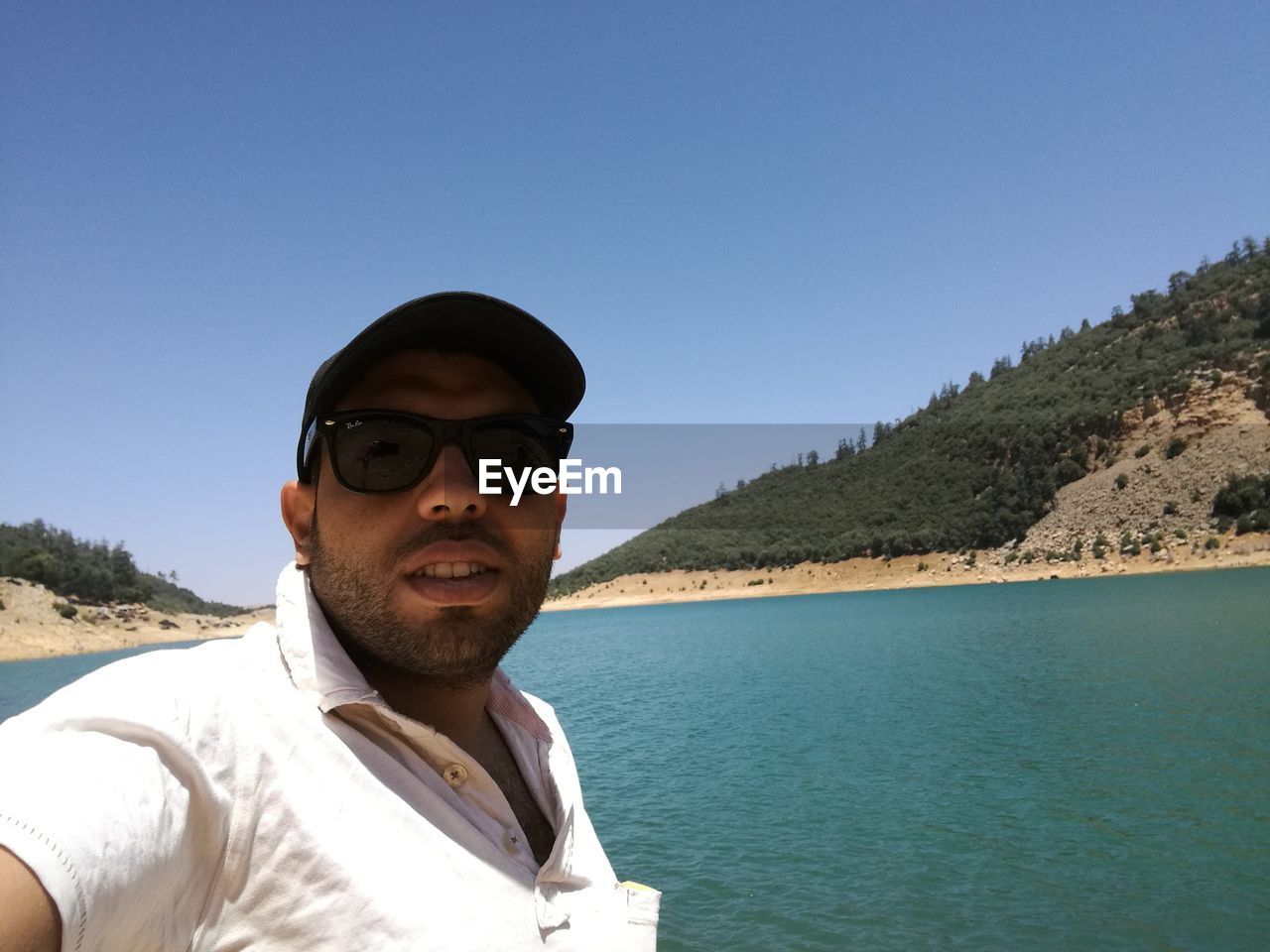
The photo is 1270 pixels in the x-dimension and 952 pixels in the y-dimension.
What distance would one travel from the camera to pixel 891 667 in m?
24.1

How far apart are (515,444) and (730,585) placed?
312 feet

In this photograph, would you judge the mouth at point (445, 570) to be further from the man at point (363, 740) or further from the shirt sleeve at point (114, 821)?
the shirt sleeve at point (114, 821)

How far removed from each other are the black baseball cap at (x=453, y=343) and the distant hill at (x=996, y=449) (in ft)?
274

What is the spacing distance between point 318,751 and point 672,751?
1519cm

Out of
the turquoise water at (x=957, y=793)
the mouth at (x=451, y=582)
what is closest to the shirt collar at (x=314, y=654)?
the mouth at (x=451, y=582)

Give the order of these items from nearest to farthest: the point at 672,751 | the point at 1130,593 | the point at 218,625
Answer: the point at 672,751 → the point at 1130,593 → the point at 218,625

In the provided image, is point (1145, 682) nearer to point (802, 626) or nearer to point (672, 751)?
point (672, 751)

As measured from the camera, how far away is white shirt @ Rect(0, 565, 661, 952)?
2.70 feet

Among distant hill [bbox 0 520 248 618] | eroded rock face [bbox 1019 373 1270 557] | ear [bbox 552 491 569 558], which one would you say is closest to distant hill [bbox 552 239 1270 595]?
eroded rock face [bbox 1019 373 1270 557]

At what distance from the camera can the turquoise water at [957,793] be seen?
7.33 metres

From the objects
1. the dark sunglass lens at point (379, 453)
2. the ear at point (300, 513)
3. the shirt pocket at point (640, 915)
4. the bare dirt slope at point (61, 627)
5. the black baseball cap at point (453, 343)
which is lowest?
the bare dirt slope at point (61, 627)

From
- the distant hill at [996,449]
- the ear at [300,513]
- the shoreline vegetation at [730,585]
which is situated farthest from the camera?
the distant hill at [996,449]

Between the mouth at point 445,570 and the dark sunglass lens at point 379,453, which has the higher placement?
the dark sunglass lens at point 379,453

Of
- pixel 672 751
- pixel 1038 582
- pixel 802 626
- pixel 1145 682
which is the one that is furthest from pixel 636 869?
pixel 1038 582
